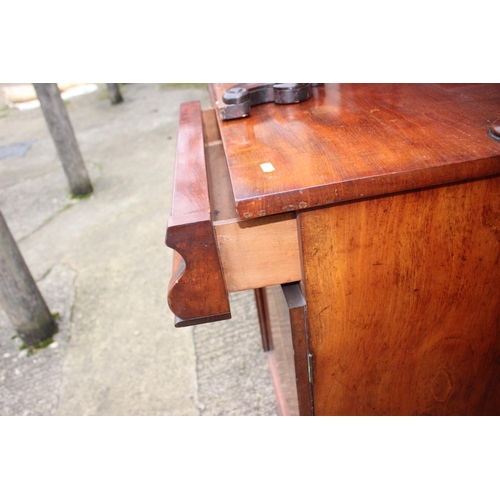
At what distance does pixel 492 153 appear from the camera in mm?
669

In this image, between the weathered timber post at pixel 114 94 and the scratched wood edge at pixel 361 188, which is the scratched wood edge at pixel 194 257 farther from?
the weathered timber post at pixel 114 94

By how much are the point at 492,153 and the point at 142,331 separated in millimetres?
2132

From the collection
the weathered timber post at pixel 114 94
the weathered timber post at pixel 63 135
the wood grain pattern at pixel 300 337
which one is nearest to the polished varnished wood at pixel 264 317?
the wood grain pattern at pixel 300 337

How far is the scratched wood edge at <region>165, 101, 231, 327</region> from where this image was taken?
2.27 feet

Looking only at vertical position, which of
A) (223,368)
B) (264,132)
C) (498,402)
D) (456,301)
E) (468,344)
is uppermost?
(264,132)

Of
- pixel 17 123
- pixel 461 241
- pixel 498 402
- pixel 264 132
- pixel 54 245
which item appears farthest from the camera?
pixel 17 123

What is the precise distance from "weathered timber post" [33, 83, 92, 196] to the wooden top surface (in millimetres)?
3266

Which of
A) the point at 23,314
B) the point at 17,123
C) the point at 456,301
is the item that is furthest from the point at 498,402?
the point at 17,123

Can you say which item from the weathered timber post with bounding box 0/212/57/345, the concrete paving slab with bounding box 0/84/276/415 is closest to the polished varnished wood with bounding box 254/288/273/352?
the concrete paving slab with bounding box 0/84/276/415

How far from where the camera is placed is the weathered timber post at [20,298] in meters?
2.26

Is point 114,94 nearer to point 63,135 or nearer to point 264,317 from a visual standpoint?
point 63,135

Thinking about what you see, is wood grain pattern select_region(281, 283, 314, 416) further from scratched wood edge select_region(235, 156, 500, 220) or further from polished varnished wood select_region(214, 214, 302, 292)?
scratched wood edge select_region(235, 156, 500, 220)

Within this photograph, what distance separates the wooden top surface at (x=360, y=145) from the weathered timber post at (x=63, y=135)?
10.7 ft
